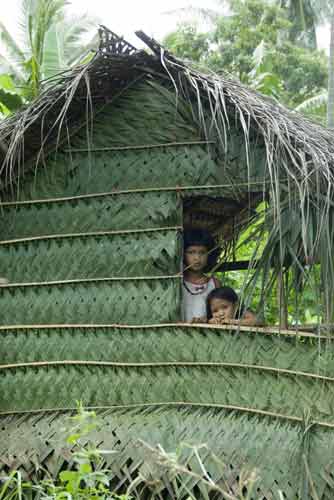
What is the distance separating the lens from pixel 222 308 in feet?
15.1

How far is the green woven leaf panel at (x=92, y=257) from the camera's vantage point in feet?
14.5

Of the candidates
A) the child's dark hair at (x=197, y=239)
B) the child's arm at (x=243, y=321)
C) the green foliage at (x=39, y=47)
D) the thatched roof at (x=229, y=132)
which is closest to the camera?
the thatched roof at (x=229, y=132)

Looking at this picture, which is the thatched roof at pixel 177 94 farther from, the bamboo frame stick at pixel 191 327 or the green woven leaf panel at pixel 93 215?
the bamboo frame stick at pixel 191 327

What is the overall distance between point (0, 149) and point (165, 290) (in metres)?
1.29

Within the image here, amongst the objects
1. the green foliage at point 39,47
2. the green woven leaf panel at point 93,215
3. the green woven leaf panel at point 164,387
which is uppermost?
the green foliage at point 39,47

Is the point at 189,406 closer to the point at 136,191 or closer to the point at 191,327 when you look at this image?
the point at 191,327

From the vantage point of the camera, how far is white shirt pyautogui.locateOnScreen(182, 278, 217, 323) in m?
4.81

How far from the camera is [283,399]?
4059 mm

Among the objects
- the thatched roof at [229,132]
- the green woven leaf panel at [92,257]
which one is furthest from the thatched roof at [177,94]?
the green woven leaf panel at [92,257]

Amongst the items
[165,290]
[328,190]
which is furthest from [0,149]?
[328,190]

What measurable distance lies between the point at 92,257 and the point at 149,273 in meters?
0.35

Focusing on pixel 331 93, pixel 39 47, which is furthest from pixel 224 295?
pixel 331 93

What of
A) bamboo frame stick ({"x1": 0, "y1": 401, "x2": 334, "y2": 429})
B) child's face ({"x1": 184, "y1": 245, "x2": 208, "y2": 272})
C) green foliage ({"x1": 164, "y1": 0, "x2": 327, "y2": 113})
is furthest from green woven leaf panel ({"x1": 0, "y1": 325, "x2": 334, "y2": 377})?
green foliage ({"x1": 164, "y1": 0, "x2": 327, "y2": 113})

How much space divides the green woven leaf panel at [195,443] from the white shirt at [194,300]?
741 millimetres
